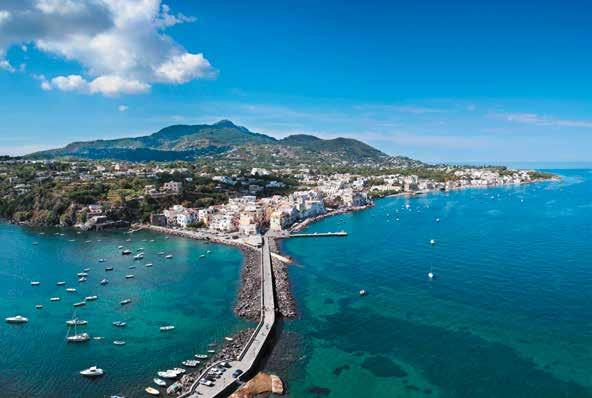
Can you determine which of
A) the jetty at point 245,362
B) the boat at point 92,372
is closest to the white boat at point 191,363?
the jetty at point 245,362

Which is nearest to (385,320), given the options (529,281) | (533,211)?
(529,281)

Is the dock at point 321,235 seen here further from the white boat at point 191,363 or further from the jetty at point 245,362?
the white boat at point 191,363

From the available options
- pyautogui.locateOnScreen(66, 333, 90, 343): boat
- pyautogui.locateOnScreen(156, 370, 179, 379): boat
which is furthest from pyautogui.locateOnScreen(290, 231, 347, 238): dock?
pyautogui.locateOnScreen(156, 370, 179, 379): boat

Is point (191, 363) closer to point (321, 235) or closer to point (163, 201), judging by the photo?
point (321, 235)

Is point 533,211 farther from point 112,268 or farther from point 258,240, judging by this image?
point 112,268

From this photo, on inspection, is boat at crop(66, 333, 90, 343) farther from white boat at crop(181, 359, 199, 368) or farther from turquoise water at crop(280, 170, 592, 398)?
turquoise water at crop(280, 170, 592, 398)

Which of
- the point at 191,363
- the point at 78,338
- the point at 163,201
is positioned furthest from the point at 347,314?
the point at 163,201

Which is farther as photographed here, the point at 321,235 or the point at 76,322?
the point at 321,235
